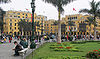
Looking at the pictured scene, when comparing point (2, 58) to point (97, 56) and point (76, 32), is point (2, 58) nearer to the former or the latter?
point (97, 56)

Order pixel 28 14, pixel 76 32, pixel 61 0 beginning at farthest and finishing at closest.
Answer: pixel 28 14 < pixel 76 32 < pixel 61 0

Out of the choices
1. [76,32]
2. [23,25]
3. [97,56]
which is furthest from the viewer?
[76,32]

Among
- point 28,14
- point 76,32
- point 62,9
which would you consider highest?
point 28,14

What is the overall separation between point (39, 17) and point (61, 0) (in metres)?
66.6

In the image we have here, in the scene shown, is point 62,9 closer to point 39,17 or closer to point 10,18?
point 10,18

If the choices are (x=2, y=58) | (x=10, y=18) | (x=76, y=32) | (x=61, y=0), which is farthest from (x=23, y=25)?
(x=2, y=58)

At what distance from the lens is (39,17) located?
85.4 metres

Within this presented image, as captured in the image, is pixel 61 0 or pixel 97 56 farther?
pixel 61 0

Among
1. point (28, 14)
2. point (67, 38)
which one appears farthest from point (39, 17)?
point (67, 38)

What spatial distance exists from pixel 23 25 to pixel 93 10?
31.2m

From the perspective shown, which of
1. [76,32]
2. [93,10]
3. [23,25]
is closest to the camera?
[93,10]

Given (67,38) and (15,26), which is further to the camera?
(15,26)

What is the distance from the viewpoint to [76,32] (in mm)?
70500

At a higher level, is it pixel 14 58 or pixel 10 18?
pixel 10 18
